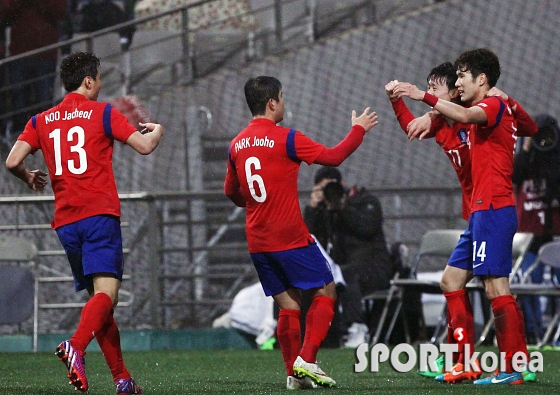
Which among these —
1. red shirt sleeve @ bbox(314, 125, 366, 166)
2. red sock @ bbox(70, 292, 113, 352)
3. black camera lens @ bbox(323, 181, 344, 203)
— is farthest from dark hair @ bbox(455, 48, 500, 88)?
black camera lens @ bbox(323, 181, 344, 203)

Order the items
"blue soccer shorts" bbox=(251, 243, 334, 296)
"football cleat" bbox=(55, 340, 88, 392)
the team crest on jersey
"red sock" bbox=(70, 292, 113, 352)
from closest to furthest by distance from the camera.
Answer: "football cleat" bbox=(55, 340, 88, 392) < "red sock" bbox=(70, 292, 113, 352) < "blue soccer shorts" bbox=(251, 243, 334, 296) < the team crest on jersey

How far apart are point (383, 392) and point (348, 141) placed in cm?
123

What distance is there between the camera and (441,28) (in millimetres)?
11922

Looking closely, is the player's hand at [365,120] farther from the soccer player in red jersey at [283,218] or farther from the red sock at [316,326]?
the red sock at [316,326]

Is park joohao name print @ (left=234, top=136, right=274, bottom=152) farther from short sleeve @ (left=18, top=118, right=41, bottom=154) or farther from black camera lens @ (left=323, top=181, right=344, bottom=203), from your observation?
black camera lens @ (left=323, top=181, right=344, bottom=203)

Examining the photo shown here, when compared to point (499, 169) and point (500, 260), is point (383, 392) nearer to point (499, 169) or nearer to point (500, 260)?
point (500, 260)

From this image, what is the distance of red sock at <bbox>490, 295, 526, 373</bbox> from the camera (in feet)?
17.9

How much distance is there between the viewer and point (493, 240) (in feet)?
17.7

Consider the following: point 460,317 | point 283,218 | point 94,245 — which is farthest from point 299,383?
point 94,245

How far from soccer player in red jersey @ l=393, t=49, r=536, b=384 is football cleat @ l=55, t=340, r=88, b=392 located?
2.06 meters

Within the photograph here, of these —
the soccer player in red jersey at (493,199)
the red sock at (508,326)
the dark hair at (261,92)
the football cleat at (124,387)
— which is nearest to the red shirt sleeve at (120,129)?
the dark hair at (261,92)

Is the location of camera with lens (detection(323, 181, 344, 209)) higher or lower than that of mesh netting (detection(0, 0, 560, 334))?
lower

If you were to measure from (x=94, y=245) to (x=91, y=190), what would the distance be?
26 cm

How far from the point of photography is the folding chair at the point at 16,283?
879 cm
